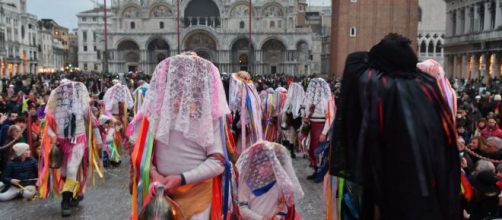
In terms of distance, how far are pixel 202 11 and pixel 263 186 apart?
7595 centimetres

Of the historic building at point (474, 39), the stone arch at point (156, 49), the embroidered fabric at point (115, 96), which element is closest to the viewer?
the embroidered fabric at point (115, 96)

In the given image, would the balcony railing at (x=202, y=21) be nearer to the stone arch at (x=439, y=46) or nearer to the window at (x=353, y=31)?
the window at (x=353, y=31)

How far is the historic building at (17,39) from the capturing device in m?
69.2

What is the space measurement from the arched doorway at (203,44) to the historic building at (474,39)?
3285cm

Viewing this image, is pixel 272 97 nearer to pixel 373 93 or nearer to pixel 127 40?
pixel 373 93

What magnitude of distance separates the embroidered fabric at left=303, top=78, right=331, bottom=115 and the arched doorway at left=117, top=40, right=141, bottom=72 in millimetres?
66276

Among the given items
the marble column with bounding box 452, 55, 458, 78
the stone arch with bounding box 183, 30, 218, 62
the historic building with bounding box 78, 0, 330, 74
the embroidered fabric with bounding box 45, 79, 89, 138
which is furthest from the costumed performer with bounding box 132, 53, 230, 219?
the stone arch with bounding box 183, 30, 218, 62

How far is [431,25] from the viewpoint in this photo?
238 ft

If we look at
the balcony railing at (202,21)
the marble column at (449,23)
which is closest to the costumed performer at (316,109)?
the marble column at (449,23)

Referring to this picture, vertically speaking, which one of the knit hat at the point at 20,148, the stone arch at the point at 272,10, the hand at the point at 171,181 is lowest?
the knit hat at the point at 20,148

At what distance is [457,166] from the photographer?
288cm

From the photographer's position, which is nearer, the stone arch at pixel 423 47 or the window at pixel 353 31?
the window at pixel 353 31

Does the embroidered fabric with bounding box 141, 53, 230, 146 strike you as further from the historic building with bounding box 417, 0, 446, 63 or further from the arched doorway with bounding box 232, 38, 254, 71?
the historic building with bounding box 417, 0, 446, 63

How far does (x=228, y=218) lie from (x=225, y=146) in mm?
893
